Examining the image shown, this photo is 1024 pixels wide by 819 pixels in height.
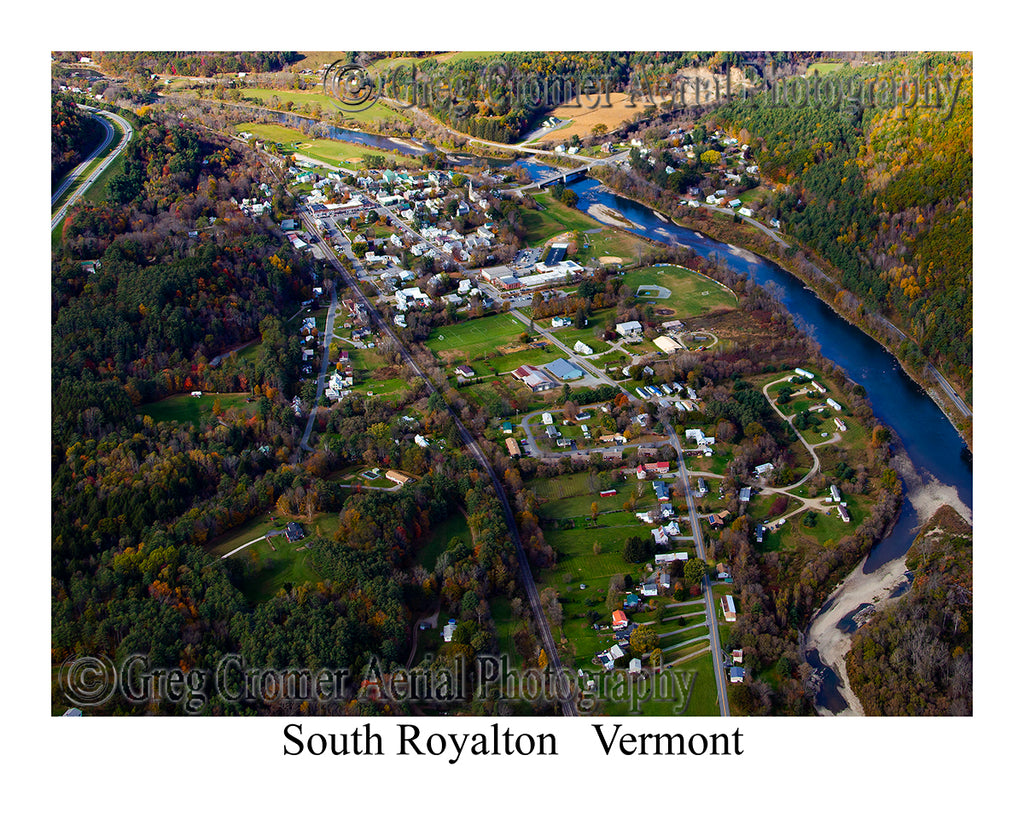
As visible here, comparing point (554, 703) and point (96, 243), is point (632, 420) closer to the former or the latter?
point (554, 703)

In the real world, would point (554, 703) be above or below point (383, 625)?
below

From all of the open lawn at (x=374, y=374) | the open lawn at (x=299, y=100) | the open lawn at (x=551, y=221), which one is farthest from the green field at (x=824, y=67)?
the open lawn at (x=374, y=374)

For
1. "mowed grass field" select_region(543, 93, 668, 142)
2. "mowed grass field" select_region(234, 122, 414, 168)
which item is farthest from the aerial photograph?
"mowed grass field" select_region(543, 93, 668, 142)

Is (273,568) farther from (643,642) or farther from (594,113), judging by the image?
(594,113)

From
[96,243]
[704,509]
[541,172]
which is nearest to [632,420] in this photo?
[704,509]

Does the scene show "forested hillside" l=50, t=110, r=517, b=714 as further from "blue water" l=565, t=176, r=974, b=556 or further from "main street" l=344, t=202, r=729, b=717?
"blue water" l=565, t=176, r=974, b=556

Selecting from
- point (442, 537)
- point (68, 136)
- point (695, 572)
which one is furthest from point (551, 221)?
point (695, 572)
